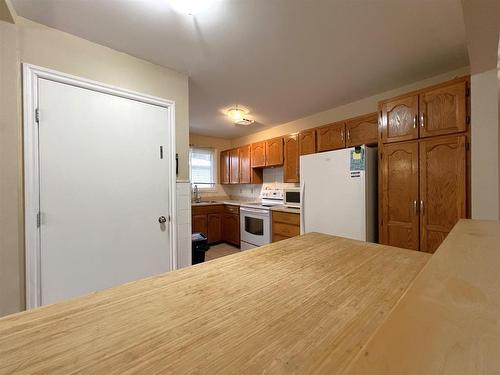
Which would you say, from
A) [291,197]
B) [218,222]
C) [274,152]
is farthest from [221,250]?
[274,152]

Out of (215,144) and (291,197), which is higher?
(215,144)

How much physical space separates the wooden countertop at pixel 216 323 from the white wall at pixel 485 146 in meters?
1.55

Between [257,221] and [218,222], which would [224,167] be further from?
[257,221]

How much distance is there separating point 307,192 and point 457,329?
7.87 feet

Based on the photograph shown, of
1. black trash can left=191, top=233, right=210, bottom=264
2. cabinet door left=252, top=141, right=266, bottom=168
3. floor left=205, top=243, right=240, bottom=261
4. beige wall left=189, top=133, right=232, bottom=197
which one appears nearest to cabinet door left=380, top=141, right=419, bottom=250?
black trash can left=191, top=233, right=210, bottom=264

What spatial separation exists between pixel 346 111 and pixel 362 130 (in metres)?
0.53

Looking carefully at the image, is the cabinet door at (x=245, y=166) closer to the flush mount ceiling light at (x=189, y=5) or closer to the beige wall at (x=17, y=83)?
the beige wall at (x=17, y=83)

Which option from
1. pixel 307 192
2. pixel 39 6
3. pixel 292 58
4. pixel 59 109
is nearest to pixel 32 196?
pixel 59 109

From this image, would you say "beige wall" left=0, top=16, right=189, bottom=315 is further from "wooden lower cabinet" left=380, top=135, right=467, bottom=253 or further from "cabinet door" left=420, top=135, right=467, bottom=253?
"cabinet door" left=420, top=135, right=467, bottom=253

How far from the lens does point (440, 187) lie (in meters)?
1.79

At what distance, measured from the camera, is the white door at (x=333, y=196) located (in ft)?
7.08

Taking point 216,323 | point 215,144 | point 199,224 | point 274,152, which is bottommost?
point 199,224

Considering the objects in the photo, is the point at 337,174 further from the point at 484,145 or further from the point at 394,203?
the point at 484,145

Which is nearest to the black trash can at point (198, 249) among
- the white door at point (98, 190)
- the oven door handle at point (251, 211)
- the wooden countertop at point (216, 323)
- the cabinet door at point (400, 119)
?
the white door at point (98, 190)
